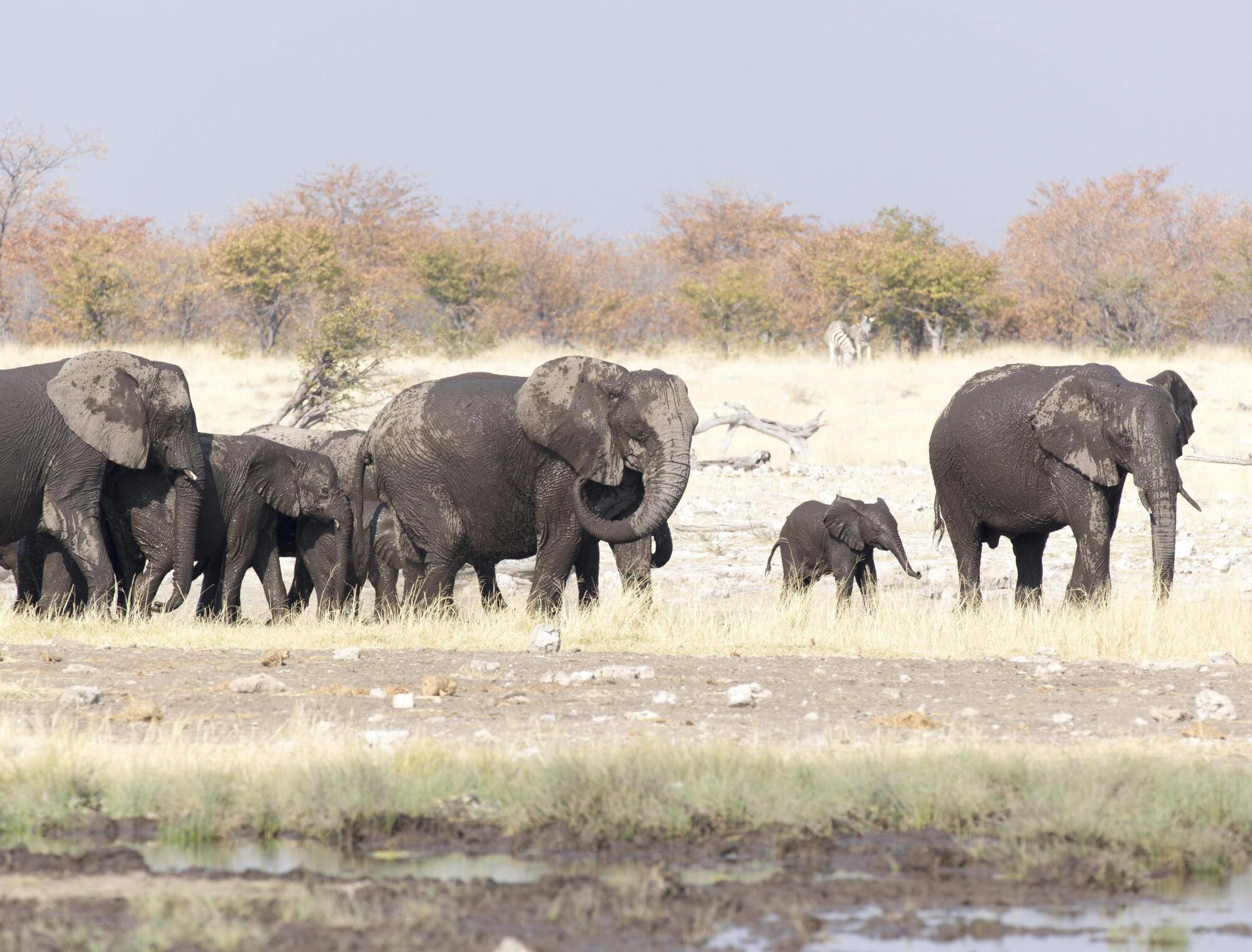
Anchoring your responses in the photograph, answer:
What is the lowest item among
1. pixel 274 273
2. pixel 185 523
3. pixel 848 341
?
pixel 185 523

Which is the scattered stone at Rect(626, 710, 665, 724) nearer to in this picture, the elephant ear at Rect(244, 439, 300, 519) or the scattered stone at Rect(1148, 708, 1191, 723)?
the scattered stone at Rect(1148, 708, 1191, 723)

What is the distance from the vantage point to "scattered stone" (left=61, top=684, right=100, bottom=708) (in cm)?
908

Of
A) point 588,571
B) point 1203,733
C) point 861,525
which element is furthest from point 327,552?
point 1203,733

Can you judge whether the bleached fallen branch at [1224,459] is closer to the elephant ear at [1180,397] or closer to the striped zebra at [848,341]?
the elephant ear at [1180,397]

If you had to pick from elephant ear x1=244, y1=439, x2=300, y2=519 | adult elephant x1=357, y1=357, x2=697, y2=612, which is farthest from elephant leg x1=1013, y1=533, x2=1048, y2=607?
elephant ear x1=244, y1=439, x2=300, y2=519

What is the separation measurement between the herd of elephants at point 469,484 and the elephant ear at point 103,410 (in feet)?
0.05

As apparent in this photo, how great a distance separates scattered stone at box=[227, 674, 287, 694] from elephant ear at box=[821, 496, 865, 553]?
760 centimetres

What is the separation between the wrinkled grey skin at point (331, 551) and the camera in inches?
607

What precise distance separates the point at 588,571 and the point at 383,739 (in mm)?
6100

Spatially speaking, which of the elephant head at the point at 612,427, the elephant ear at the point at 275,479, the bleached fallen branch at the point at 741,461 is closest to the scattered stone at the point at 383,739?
the elephant head at the point at 612,427

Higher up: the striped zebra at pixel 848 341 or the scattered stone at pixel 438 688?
the striped zebra at pixel 848 341

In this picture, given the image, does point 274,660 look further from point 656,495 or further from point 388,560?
point 388,560

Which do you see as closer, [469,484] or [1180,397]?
[469,484]

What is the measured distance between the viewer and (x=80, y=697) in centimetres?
914
